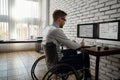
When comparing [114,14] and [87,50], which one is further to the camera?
[114,14]

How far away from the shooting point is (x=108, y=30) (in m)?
2.41

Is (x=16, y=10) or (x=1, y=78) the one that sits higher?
(x=16, y=10)

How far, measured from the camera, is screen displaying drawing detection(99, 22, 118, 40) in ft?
7.40

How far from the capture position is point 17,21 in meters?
5.81

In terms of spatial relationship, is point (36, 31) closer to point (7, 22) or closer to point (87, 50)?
point (7, 22)

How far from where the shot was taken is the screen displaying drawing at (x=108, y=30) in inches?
A: 88.8

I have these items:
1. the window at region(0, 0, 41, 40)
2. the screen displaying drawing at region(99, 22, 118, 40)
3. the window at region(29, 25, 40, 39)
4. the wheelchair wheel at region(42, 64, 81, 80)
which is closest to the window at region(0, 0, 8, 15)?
the window at region(0, 0, 41, 40)

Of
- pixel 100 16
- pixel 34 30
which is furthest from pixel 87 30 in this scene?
pixel 34 30

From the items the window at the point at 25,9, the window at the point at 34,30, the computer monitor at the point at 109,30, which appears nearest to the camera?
the computer monitor at the point at 109,30

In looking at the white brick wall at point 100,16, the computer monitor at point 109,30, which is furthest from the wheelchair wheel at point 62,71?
the computer monitor at point 109,30

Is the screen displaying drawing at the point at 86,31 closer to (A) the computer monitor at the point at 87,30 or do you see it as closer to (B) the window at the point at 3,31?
(A) the computer monitor at the point at 87,30

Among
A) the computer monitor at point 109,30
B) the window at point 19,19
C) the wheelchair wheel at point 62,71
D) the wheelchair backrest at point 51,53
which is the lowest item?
the wheelchair wheel at point 62,71

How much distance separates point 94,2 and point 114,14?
2.11ft

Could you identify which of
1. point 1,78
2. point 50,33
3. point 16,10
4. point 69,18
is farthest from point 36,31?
point 50,33
